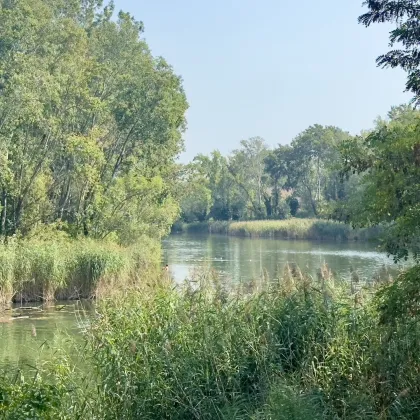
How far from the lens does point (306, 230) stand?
58906 millimetres

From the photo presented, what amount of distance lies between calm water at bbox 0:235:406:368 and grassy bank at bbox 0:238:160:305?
105cm

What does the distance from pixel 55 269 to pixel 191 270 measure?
38.2 ft

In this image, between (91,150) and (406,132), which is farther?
(91,150)

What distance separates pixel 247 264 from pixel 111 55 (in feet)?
43.0

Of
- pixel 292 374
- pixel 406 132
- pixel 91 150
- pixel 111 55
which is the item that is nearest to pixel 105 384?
pixel 292 374

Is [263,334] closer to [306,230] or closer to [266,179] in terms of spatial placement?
[306,230]

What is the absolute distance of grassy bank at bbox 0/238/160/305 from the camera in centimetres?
2109

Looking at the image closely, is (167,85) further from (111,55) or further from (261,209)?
(261,209)

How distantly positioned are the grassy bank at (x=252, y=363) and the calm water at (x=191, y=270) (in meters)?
1.00

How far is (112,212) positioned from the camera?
31.5 meters

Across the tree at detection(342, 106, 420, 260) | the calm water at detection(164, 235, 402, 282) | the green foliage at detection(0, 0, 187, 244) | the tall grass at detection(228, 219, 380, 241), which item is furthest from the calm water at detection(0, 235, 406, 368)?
the tall grass at detection(228, 219, 380, 241)

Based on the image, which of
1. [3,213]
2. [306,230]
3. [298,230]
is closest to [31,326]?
[3,213]

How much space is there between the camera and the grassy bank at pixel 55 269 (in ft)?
69.2

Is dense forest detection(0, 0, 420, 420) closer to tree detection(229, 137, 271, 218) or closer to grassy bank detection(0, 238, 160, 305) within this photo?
grassy bank detection(0, 238, 160, 305)
